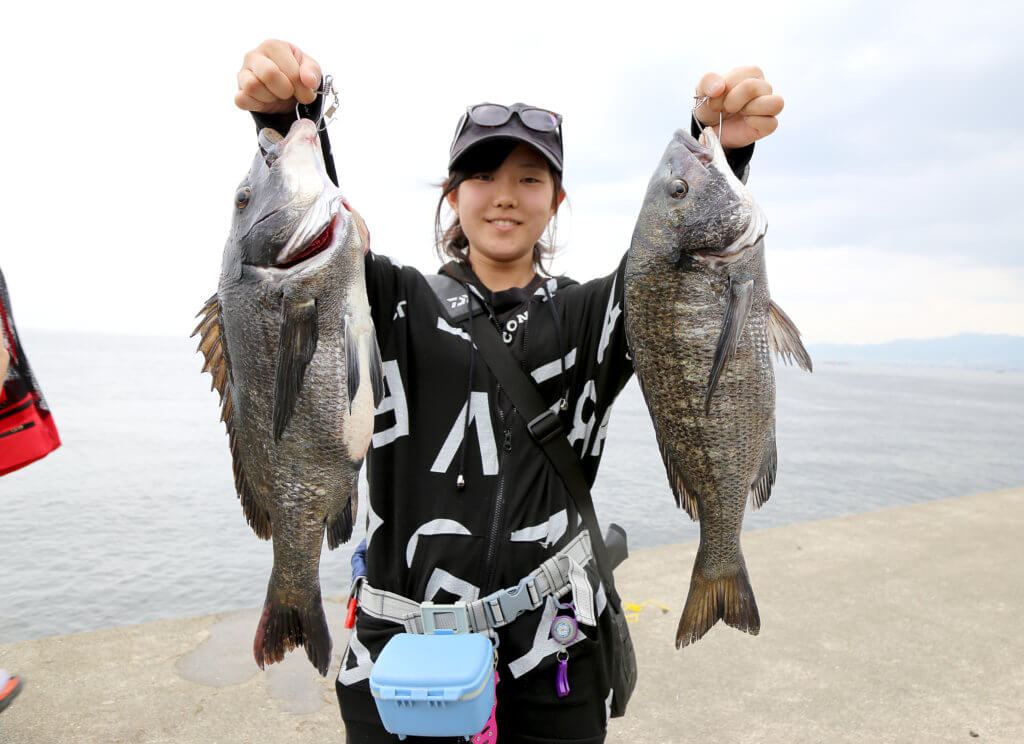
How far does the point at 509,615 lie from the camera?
1.83 m

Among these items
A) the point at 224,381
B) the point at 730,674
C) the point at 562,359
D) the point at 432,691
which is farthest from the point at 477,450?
the point at 730,674

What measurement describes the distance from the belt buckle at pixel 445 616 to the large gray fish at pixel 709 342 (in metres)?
0.72

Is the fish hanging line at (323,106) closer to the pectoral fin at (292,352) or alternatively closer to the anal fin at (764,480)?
the pectoral fin at (292,352)

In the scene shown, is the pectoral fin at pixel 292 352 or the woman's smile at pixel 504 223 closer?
the pectoral fin at pixel 292 352

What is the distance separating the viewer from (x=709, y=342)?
1.97 meters

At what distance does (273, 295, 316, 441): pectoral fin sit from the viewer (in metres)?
1.77

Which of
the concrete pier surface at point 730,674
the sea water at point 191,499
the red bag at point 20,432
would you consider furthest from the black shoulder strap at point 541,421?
the sea water at point 191,499

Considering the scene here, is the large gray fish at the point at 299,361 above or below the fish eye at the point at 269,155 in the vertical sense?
below

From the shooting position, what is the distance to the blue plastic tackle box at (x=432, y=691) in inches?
59.4

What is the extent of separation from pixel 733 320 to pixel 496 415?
75cm

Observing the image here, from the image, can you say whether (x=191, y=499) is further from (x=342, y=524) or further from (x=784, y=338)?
(x=784, y=338)

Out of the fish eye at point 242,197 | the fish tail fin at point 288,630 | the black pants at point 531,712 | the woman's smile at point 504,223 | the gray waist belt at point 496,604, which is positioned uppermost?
the fish eye at point 242,197

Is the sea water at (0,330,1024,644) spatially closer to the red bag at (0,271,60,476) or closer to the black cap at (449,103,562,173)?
the red bag at (0,271,60,476)

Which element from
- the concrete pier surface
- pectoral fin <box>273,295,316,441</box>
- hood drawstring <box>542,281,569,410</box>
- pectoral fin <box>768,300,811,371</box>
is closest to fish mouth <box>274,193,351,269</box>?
pectoral fin <box>273,295,316,441</box>
